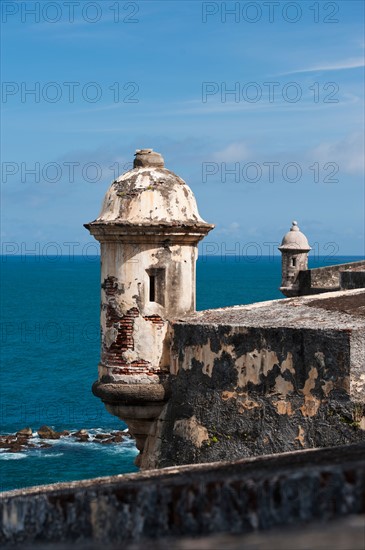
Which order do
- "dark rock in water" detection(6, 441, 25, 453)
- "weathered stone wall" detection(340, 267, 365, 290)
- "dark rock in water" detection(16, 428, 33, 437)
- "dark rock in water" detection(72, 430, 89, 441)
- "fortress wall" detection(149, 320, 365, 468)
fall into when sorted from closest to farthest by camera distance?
"fortress wall" detection(149, 320, 365, 468), "weathered stone wall" detection(340, 267, 365, 290), "dark rock in water" detection(6, 441, 25, 453), "dark rock in water" detection(72, 430, 89, 441), "dark rock in water" detection(16, 428, 33, 437)

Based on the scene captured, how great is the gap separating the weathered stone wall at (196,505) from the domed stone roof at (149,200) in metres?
6.08

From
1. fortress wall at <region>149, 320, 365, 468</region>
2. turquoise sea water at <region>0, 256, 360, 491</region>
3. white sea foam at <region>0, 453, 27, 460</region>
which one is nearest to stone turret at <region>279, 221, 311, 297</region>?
turquoise sea water at <region>0, 256, 360, 491</region>

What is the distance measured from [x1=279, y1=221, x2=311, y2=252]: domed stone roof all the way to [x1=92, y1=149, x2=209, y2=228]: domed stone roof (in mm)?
17090

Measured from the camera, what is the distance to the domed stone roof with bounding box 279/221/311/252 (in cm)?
2700

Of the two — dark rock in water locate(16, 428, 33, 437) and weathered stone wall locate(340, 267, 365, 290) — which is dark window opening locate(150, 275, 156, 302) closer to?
weathered stone wall locate(340, 267, 365, 290)

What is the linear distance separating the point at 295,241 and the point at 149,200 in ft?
58.4

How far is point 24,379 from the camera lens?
180 ft

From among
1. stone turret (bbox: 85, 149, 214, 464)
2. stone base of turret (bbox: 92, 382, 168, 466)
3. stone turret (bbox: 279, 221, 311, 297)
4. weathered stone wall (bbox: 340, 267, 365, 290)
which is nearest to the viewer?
stone base of turret (bbox: 92, 382, 168, 466)

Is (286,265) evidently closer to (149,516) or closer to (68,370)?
(149,516)

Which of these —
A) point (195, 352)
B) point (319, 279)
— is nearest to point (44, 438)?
point (319, 279)

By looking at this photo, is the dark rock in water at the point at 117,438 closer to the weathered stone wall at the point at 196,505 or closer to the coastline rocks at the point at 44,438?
the coastline rocks at the point at 44,438

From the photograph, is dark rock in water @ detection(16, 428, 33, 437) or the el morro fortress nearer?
the el morro fortress

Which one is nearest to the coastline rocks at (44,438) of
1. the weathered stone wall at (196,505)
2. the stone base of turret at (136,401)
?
the stone base of turret at (136,401)

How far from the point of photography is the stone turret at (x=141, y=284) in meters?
9.71
